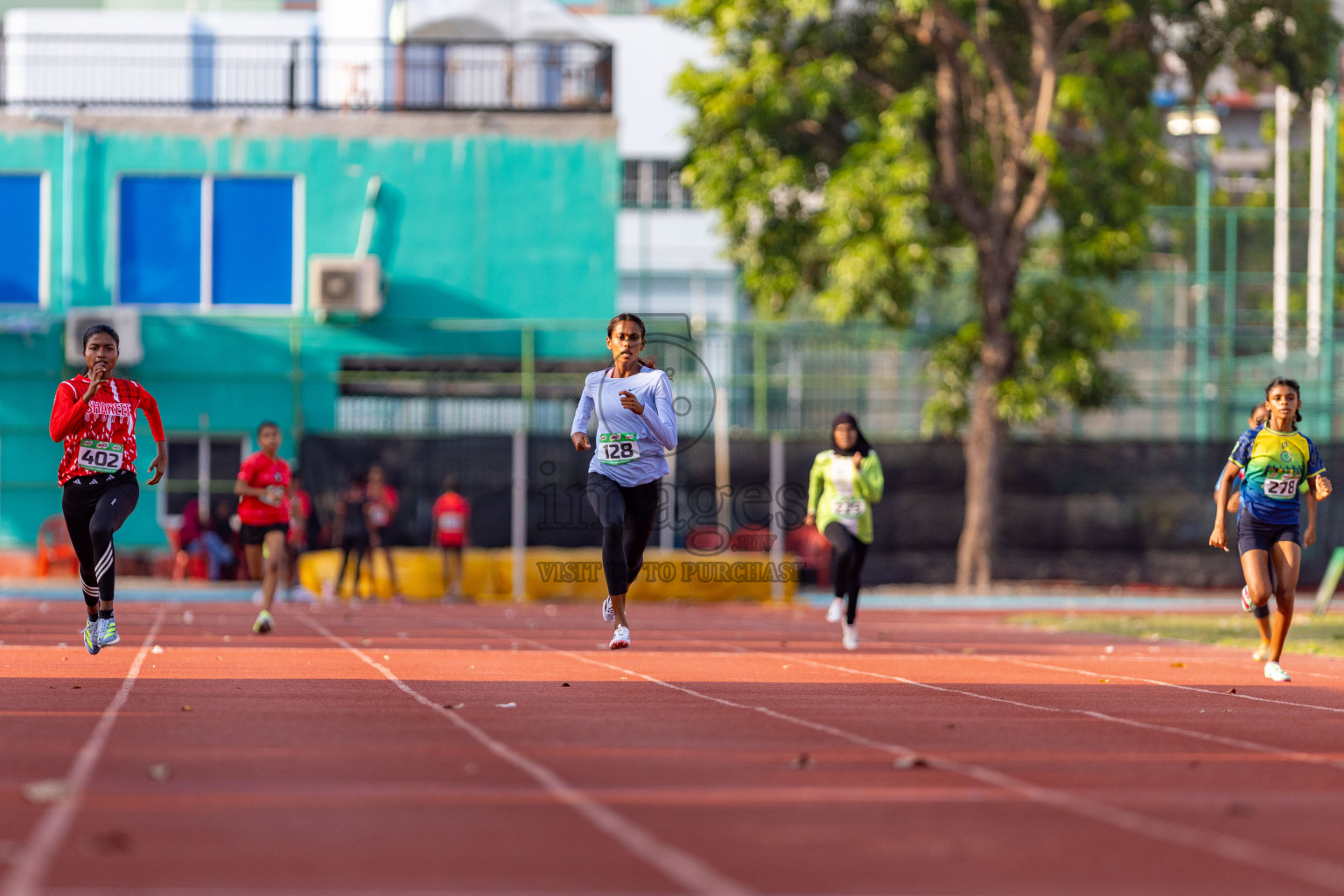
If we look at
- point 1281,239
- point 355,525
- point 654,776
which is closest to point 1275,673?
point 654,776

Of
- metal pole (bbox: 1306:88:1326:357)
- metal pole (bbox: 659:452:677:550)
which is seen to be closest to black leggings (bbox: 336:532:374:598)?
metal pole (bbox: 659:452:677:550)

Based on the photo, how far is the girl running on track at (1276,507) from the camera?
40.5 ft

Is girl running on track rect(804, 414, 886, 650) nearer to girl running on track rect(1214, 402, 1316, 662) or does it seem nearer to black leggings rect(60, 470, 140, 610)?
girl running on track rect(1214, 402, 1316, 662)

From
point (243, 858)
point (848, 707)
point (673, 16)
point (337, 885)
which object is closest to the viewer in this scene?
point (337, 885)

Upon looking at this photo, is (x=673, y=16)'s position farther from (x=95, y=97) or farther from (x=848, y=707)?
(x=848, y=707)

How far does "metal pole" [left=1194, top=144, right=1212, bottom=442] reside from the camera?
110ft

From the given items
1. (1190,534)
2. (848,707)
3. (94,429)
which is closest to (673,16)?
(1190,534)

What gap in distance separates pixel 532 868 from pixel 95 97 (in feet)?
105

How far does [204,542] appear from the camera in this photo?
2909 cm

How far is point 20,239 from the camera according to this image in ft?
103

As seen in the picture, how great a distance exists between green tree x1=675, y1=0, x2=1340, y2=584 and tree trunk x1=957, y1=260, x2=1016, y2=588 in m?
0.03

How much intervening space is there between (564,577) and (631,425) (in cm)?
1392

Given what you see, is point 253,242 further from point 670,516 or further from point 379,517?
point 670,516

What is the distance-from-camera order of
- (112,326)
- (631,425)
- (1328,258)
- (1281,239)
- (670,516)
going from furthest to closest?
(1281,239)
(1328,258)
(112,326)
(670,516)
(631,425)
